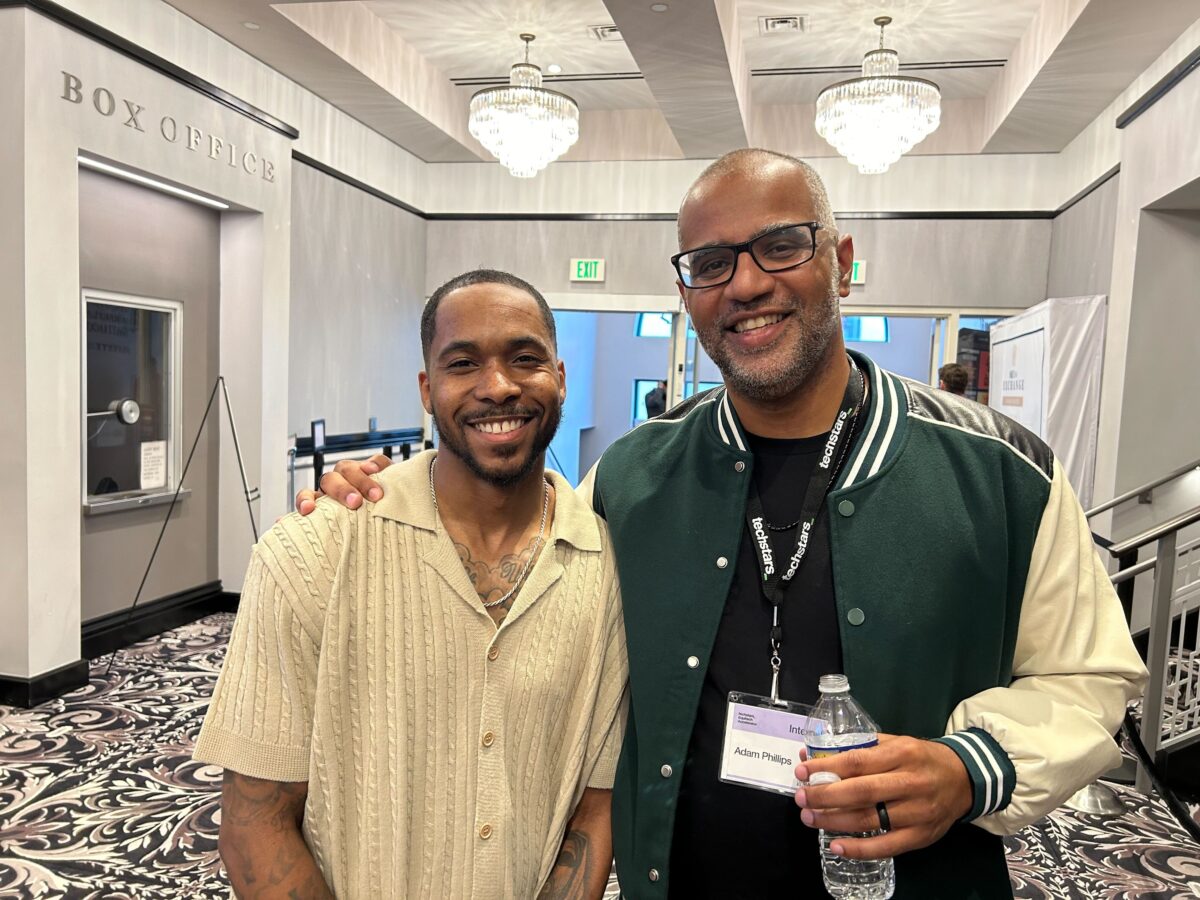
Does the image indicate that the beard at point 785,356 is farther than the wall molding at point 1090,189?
No

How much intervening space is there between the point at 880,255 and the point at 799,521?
737 cm

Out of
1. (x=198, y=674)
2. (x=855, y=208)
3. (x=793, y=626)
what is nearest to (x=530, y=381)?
(x=793, y=626)

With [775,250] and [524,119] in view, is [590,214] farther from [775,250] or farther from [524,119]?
[775,250]

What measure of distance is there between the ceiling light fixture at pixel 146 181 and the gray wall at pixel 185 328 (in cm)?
6

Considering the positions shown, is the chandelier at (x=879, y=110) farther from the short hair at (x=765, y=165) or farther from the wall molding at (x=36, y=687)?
the wall molding at (x=36, y=687)

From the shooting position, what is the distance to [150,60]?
498 centimetres

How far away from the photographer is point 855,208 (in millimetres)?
8156

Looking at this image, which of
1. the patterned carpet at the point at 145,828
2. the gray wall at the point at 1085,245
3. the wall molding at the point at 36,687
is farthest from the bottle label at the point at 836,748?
the gray wall at the point at 1085,245

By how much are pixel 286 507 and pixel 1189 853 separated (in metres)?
5.98

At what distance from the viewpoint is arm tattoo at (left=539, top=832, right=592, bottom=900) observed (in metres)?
1.53

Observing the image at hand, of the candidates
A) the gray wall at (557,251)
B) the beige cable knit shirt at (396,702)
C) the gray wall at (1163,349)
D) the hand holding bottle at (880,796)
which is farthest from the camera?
the gray wall at (557,251)

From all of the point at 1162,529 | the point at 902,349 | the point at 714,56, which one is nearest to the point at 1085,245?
the point at 714,56

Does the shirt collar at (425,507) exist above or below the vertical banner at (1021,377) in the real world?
below

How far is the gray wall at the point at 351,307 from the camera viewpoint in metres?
6.93
